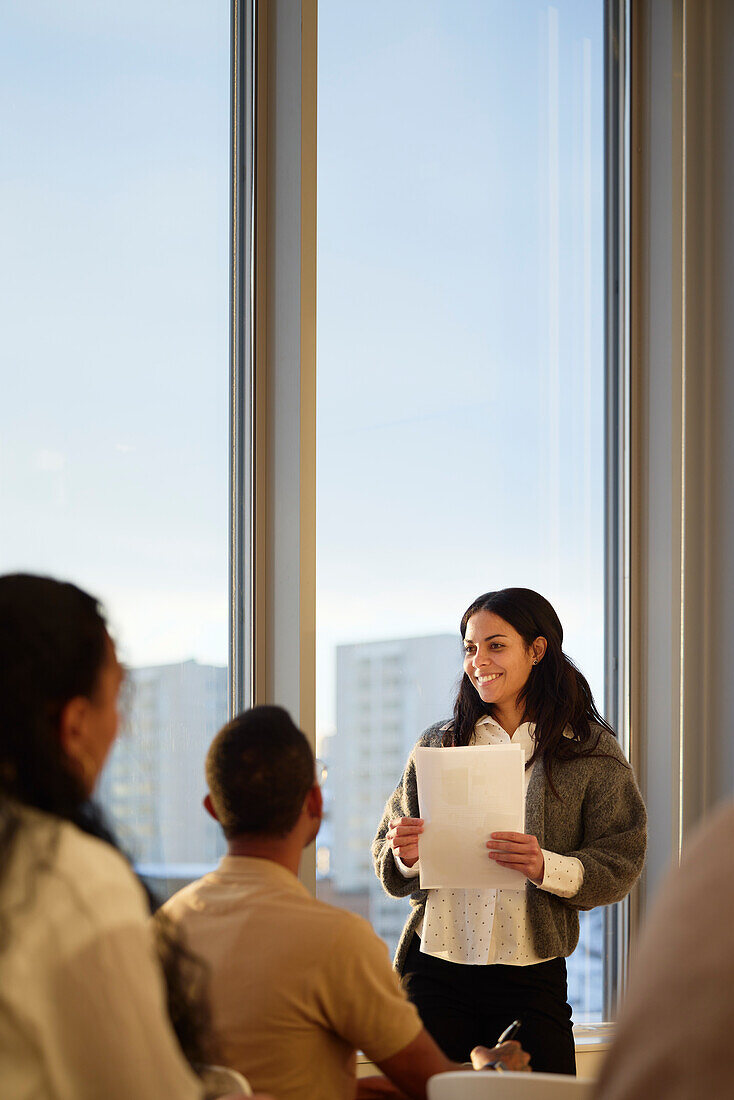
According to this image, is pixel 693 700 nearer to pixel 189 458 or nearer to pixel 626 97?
pixel 189 458

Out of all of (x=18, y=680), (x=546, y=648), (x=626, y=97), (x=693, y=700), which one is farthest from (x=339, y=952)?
(x=626, y=97)

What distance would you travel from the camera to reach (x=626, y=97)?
377cm

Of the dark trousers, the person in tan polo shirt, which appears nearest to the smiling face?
the dark trousers

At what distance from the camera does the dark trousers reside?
2.29m

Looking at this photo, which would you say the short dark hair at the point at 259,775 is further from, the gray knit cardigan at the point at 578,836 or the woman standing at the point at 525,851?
the gray knit cardigan at the point at 578,836

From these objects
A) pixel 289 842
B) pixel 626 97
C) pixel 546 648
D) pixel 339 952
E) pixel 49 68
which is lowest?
pixel 339 952

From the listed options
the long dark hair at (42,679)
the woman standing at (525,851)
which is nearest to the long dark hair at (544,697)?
the woman standing at (525,851)

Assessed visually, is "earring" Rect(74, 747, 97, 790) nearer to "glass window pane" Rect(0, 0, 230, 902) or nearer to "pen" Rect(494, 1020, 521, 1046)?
"pen" Rect(494, 1020, 521, 1046)

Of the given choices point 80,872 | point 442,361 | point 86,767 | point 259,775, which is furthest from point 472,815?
point 442,361

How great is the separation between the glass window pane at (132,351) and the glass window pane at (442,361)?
337 mm

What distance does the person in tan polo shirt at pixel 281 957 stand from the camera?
1454mm

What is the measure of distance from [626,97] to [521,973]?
2.91 m

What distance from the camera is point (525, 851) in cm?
226

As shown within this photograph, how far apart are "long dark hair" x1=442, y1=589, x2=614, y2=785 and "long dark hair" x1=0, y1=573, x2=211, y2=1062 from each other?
144 cm
